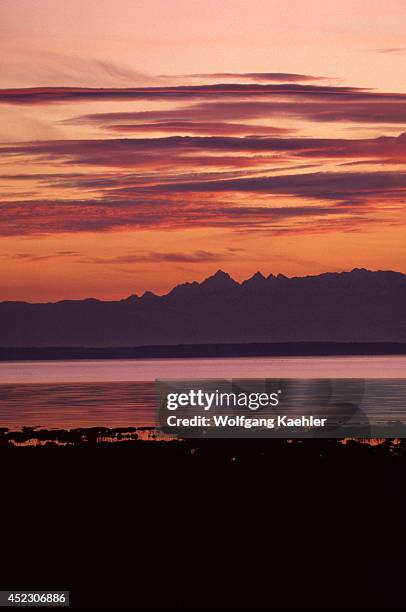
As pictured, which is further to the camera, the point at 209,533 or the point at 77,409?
the point at 77,409

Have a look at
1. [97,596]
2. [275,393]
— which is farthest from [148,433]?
[275,393]

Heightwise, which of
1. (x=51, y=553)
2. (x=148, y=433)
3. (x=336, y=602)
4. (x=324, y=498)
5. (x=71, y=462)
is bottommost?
(x=336, y=602)

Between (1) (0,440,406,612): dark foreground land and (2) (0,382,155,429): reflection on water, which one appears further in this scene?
(2) (0,382,155,429): reflection on water

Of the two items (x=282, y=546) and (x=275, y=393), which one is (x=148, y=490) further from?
(x=275, y=393)

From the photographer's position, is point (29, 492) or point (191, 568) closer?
point (191, 568)

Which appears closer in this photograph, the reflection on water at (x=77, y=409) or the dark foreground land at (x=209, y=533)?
the dark foreground land at (x=209, y=533)

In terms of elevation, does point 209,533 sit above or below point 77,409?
below

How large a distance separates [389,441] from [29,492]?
18.1 m

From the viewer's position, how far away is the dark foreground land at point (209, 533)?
44.0ft

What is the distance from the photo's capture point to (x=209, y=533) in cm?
1747

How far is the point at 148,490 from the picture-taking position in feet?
74.8

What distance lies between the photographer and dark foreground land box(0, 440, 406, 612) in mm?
13414

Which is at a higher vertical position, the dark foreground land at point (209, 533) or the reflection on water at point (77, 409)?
the reflection on water at point (77, 409)

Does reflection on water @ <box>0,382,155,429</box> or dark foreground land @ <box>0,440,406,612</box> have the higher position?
reflection on water @ <box>0,382,155,429</box>
